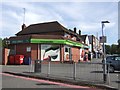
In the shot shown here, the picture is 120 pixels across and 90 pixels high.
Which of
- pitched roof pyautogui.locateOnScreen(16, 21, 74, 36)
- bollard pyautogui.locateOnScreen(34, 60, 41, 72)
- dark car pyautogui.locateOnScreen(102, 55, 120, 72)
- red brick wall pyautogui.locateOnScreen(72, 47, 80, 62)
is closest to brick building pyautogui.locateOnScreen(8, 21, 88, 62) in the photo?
red brick wall pyautogui.locateOnScreen(72, 47, 80, 62)

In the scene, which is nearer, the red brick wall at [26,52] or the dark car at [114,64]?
the dark car at [114,64]

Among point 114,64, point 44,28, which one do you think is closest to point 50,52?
point 44,28

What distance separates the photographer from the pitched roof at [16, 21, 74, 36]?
2117 inches

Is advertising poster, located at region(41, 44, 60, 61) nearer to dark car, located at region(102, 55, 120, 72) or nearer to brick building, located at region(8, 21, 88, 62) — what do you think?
brick building, located at region(8, 21, 88, 62)

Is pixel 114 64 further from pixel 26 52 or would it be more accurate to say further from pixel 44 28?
pixel 44 28

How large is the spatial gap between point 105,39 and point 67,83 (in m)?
3.41

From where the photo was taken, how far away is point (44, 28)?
57125 millimetres

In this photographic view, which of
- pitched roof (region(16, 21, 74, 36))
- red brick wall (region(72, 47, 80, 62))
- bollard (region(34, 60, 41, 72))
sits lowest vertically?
bollard (region(34, 60, 41, 72))

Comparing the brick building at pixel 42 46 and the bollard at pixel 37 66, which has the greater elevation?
the brick building at pixel 42 46

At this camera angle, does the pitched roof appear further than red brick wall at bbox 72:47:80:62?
Yes

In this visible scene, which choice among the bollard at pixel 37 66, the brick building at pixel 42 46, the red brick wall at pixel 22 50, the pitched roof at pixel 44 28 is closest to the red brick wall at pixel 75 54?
the brick building at pixel 42 46

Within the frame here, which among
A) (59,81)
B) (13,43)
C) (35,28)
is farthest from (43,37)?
(59,81)

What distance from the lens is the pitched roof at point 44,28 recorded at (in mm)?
53781

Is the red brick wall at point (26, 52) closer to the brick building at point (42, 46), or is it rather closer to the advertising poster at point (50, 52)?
the brick building at point (42, 46)
